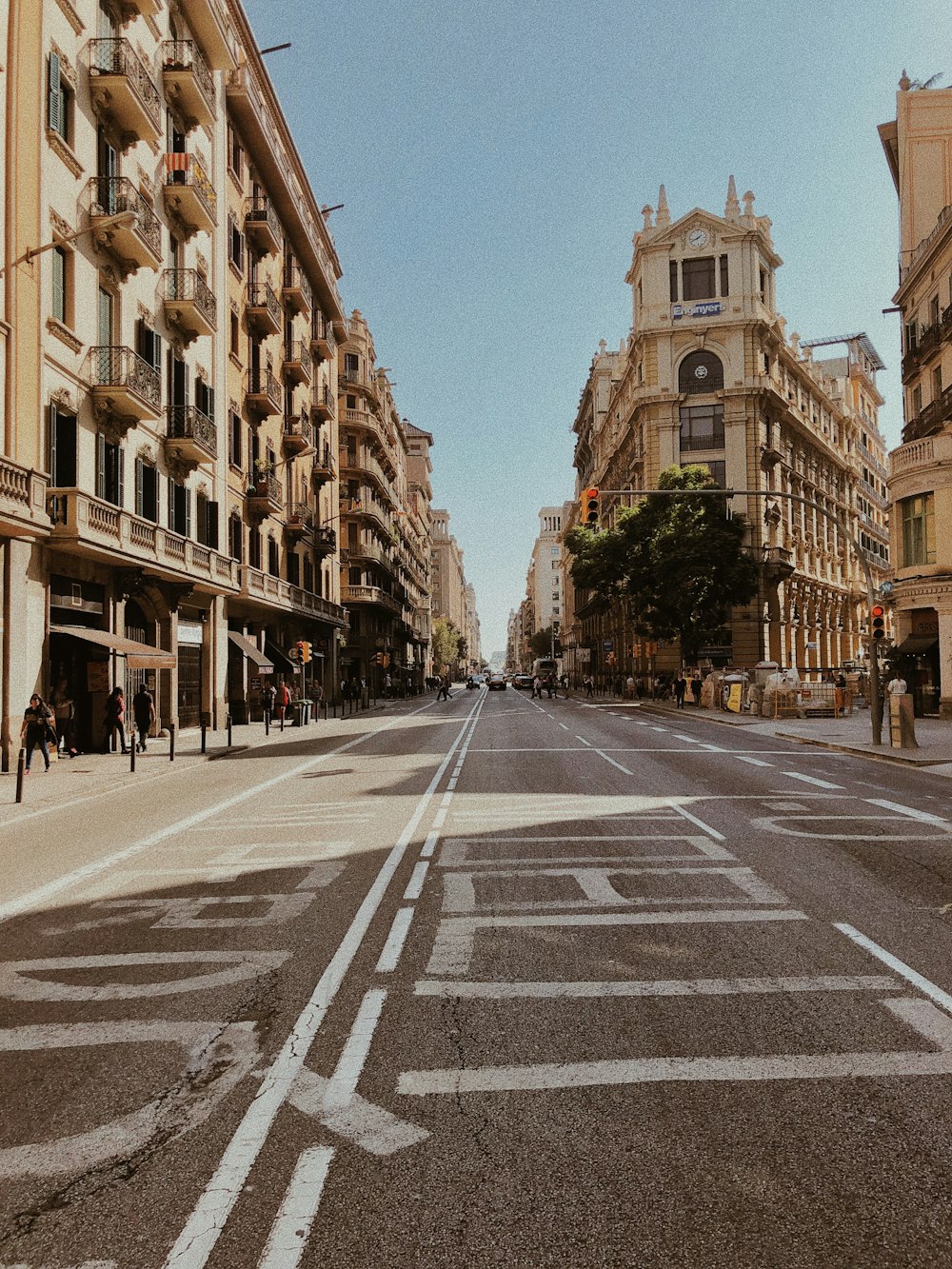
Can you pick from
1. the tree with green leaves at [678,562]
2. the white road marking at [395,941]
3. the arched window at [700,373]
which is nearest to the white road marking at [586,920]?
Answer: the white road marking at [395,941]

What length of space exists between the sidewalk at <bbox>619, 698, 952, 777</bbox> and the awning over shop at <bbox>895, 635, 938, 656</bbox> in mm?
2304

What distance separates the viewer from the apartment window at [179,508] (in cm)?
2728

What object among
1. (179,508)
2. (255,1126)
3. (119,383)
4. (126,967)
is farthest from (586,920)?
(179,508)

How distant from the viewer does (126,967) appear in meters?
5.58

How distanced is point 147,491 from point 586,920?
72.9ft

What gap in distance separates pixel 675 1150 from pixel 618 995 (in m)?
1.61

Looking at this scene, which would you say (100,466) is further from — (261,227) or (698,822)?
(261,227)

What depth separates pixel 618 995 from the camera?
16.1 ft

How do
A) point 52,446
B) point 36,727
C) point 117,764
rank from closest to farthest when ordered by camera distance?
point 36,727
point 117,764
point 52,446

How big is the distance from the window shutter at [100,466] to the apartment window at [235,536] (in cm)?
1084

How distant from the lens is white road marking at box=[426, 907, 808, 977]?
6.14 meters

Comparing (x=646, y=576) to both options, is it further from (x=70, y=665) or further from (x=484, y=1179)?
(x=484, y=1179)

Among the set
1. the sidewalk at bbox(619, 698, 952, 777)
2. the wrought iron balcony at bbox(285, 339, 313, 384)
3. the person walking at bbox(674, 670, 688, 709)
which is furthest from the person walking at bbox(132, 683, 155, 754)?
the person walking at bbox(674, 670, 688, 709)

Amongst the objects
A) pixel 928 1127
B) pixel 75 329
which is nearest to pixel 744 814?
pixel 928 1127
